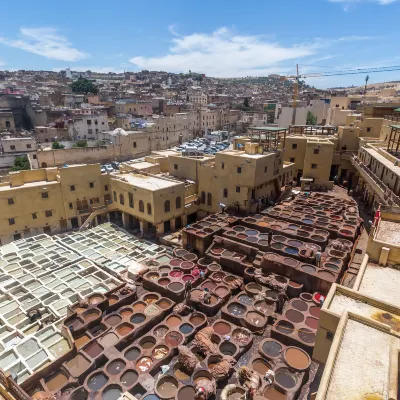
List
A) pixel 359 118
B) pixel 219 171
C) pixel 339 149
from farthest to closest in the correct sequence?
pixel 359 118, pixel 339 149, pixel 219 171

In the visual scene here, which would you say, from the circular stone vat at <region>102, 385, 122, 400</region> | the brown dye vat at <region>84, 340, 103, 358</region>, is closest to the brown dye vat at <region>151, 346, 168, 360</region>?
the circular stone vat at <region>102, 385, 122, 400</region>

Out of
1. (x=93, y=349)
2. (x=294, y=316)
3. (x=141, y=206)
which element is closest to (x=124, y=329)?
(x=93, y=349)

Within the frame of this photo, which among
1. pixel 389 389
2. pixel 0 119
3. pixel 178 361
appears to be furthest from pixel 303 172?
pixel 0 119

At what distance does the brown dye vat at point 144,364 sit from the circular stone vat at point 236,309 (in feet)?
19.3

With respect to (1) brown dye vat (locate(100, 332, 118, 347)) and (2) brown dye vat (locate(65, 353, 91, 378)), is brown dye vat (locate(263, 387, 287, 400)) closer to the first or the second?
(1) brown dye vat (locate(100, 332, 118, 347))

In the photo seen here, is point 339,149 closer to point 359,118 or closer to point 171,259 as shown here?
point 359,118

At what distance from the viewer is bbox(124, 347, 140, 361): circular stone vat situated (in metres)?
16.2

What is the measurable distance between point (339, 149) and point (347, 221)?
17224 mm

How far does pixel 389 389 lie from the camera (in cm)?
833

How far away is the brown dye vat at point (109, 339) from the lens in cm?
1697

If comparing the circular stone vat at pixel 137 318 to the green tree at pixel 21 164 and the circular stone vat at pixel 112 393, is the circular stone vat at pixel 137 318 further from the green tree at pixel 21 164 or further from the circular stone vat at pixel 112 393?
the green tree at pixel 21 164

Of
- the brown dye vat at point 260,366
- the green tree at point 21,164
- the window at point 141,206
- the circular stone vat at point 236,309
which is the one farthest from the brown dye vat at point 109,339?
the green tree at point 21,164

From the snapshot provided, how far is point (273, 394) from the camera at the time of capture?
13.9 metres

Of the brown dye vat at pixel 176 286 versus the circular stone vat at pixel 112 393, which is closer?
the circular stone vat at pixel 112 393
